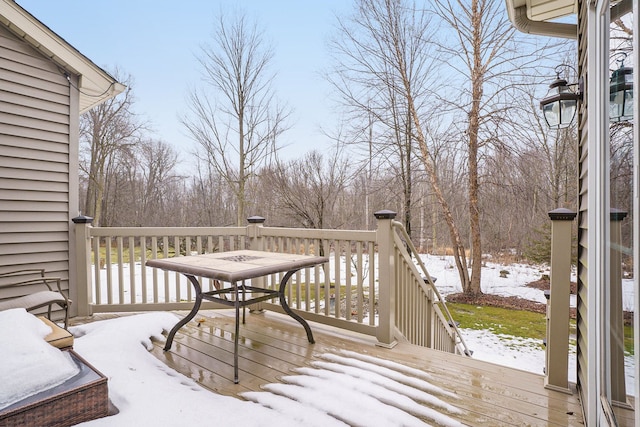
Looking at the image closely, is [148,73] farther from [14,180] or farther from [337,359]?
[337,359]

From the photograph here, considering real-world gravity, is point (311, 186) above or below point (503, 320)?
above

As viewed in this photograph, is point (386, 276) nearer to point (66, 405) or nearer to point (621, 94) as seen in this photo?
point (621, 94)

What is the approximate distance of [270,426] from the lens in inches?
72.6

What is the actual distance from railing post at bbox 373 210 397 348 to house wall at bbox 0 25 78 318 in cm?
345

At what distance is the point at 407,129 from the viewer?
8.95 meters

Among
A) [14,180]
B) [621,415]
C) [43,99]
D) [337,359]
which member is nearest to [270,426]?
[337,359]

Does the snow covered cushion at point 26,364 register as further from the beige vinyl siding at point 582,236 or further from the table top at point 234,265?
the beige vinyl siding at point 582,236

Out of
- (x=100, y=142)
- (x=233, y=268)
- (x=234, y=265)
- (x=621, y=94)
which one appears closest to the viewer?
(x=621, y=94)

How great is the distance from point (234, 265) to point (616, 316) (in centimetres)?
224

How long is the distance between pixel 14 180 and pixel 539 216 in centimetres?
1032

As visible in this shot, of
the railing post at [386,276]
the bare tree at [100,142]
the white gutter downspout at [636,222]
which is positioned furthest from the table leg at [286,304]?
the bare tree at [100,142]

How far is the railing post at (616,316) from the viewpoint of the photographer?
1.19 m

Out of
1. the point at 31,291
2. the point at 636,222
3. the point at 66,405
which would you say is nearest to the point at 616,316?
the point at 636,222

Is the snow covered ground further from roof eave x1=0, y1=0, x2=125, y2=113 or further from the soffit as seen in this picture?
the soffit
